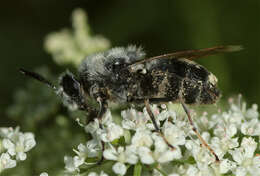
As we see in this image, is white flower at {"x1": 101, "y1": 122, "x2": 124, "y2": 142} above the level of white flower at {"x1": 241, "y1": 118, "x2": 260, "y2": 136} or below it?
above

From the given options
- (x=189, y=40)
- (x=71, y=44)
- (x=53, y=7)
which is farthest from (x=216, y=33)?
(x=53, y=7)

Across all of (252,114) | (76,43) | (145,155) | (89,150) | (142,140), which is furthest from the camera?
(76,43)

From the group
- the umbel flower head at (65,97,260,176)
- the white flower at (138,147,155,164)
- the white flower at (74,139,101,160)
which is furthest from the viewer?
the white flower at (74,139,101,160)

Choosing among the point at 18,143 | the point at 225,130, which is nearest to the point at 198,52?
the point at 225,130

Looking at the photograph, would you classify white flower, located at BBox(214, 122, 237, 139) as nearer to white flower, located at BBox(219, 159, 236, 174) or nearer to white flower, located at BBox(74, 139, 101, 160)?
white flower, located at BBox(219, 159, 236, 174)

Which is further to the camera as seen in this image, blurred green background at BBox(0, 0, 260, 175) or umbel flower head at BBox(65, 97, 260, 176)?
blurred green background at BBox(0, 0, 260, 175)

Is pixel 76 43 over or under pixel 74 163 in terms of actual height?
over

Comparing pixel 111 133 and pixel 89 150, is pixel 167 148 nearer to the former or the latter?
pixel 111 133

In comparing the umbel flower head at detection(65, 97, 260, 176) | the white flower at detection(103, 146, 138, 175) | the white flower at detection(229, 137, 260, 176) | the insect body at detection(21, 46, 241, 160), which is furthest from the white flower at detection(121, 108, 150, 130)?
the white flower at detection(229, 137, 260, 176)
